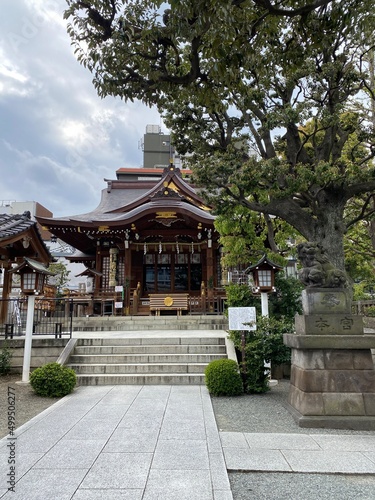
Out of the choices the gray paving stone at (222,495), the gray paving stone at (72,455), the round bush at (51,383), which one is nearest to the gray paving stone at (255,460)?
the gray paving stone at (222,495)

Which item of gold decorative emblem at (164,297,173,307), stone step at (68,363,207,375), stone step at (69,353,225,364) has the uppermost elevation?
gold decorative emblem at (164,297,173,307)

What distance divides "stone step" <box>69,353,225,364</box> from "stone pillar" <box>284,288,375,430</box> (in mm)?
3265

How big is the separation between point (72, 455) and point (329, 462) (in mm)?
2987

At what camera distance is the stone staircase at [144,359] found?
7.86 metres

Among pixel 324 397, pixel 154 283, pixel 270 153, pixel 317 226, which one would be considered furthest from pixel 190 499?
pixel 154 283

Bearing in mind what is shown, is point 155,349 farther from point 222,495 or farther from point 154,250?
point 154,250

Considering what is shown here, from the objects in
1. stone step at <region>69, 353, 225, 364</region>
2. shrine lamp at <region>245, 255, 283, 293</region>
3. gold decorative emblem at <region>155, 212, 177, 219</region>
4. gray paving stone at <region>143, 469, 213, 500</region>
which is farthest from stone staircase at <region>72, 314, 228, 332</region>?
gray paving stone at <region>143, 469, 213, 500</region>

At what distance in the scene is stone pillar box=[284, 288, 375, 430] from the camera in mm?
5117

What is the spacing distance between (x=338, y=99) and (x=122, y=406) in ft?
31.4

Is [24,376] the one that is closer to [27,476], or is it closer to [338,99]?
[27,476]

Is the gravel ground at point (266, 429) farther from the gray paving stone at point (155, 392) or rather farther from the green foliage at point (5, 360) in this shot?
the gray paving stone at point (155, 392)

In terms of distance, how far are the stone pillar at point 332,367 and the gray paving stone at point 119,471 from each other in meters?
2.68

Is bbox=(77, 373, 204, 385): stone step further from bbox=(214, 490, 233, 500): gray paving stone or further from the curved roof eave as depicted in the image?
the curved roof eave

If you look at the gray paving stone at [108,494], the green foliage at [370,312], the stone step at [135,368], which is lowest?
the gray paving stone at [108,494]
